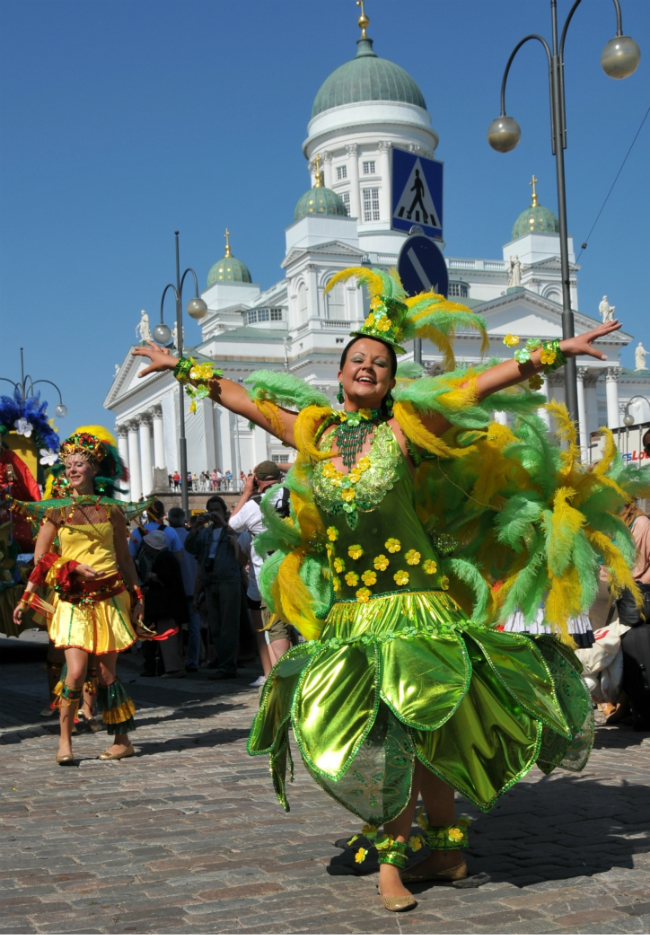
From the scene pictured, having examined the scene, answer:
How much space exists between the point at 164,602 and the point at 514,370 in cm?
820

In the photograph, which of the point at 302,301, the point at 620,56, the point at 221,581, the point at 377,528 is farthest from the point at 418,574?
the point at 302,301

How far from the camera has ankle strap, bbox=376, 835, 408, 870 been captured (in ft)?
12.1

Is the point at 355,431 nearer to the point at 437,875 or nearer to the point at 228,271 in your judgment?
the point at 437,875

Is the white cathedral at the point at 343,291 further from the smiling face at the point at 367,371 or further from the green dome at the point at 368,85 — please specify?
the smiling face at the point at 367,371

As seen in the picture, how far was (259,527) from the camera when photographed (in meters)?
9.55

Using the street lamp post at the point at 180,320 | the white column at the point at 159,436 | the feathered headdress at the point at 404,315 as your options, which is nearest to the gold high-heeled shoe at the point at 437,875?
the feathered headdress at the point at 404,315

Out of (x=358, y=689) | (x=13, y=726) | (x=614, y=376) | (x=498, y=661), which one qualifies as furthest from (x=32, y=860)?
(x=614, y=376)

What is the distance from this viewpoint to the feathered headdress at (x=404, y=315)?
165 inches

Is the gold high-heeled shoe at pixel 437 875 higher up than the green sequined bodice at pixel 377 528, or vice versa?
the green sequined bodice at pixel 377 528

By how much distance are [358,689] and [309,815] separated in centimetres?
170

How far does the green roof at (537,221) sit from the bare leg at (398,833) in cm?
8079

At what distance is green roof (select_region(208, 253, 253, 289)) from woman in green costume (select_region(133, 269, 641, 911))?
83.8 m

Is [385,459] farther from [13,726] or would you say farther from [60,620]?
[13,726]

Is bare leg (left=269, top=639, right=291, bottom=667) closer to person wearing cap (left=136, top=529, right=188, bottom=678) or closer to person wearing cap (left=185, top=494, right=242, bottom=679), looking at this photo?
person wearing cap (left=185, top=494, right=242, bottom=679)
